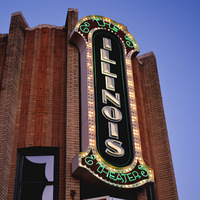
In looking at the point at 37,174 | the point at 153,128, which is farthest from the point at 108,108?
the point at 37,174

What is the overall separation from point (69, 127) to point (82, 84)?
2.22 meters

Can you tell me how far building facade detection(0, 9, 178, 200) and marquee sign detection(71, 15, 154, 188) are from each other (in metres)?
0.51

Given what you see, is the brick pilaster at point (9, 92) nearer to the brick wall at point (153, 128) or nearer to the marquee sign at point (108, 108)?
the marquee sign at point (108, 108)

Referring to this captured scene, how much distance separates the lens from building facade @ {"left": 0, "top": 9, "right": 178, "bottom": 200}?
1465 cm

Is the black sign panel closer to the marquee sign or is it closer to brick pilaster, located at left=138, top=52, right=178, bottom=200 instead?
the marquee sign

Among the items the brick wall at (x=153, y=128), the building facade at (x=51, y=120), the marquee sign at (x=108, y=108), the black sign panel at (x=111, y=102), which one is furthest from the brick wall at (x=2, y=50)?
the brick wall at (x=153, y=128)

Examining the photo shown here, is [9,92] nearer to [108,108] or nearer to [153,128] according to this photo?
[108,108]

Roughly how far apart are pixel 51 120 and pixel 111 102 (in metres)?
2.64

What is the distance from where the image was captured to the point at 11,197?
46.6 feet

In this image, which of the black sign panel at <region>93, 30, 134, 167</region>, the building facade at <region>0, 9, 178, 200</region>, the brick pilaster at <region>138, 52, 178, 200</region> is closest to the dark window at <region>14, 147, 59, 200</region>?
the building facade at <region>0, 9, 178, 200</region>

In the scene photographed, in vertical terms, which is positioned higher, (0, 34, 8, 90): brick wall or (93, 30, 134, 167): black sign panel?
(0, 34, 8, 90): brick wall

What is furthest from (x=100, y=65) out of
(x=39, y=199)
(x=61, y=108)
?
(x=39, y=199)

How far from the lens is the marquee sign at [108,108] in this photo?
14.2 meters

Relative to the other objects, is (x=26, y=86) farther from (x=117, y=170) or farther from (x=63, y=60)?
(x=117, y=170)
